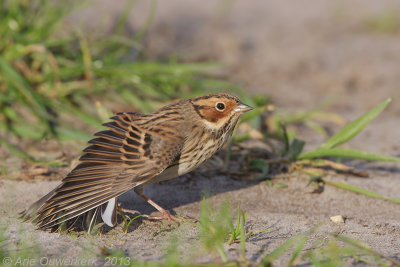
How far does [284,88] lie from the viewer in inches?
317

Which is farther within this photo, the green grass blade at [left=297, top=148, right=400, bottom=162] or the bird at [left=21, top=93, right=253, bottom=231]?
the green grass blade at [left=297, top=148, right=400, bottom=162]

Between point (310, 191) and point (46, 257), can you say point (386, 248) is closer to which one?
point (310, 191)

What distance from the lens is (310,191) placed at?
499 cm

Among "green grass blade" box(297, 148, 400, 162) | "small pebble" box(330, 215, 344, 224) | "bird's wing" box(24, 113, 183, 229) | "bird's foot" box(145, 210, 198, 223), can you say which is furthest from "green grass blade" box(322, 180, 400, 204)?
"bird's wing" box(24, 113, 183, 229)

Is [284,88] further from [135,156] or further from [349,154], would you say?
[135,156]

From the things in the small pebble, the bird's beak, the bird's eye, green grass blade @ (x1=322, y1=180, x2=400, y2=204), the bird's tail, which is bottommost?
the small pebble

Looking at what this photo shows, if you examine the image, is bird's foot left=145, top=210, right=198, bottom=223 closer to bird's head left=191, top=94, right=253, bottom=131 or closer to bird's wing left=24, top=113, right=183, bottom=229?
bird's wing left=24, top=113, right=183, bottom=229

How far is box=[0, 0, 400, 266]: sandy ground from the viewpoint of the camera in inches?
159

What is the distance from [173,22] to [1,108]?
4.05m

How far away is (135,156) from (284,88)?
441cm

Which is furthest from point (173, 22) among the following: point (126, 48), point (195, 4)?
point (126, 48)

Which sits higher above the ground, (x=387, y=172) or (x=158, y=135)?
(x=158, y=135)

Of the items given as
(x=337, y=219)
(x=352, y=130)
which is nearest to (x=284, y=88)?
(x=352, y=130)

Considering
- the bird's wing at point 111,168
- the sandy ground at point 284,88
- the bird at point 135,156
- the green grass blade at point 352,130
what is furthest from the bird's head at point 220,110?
the green grass blade at point 352,130
